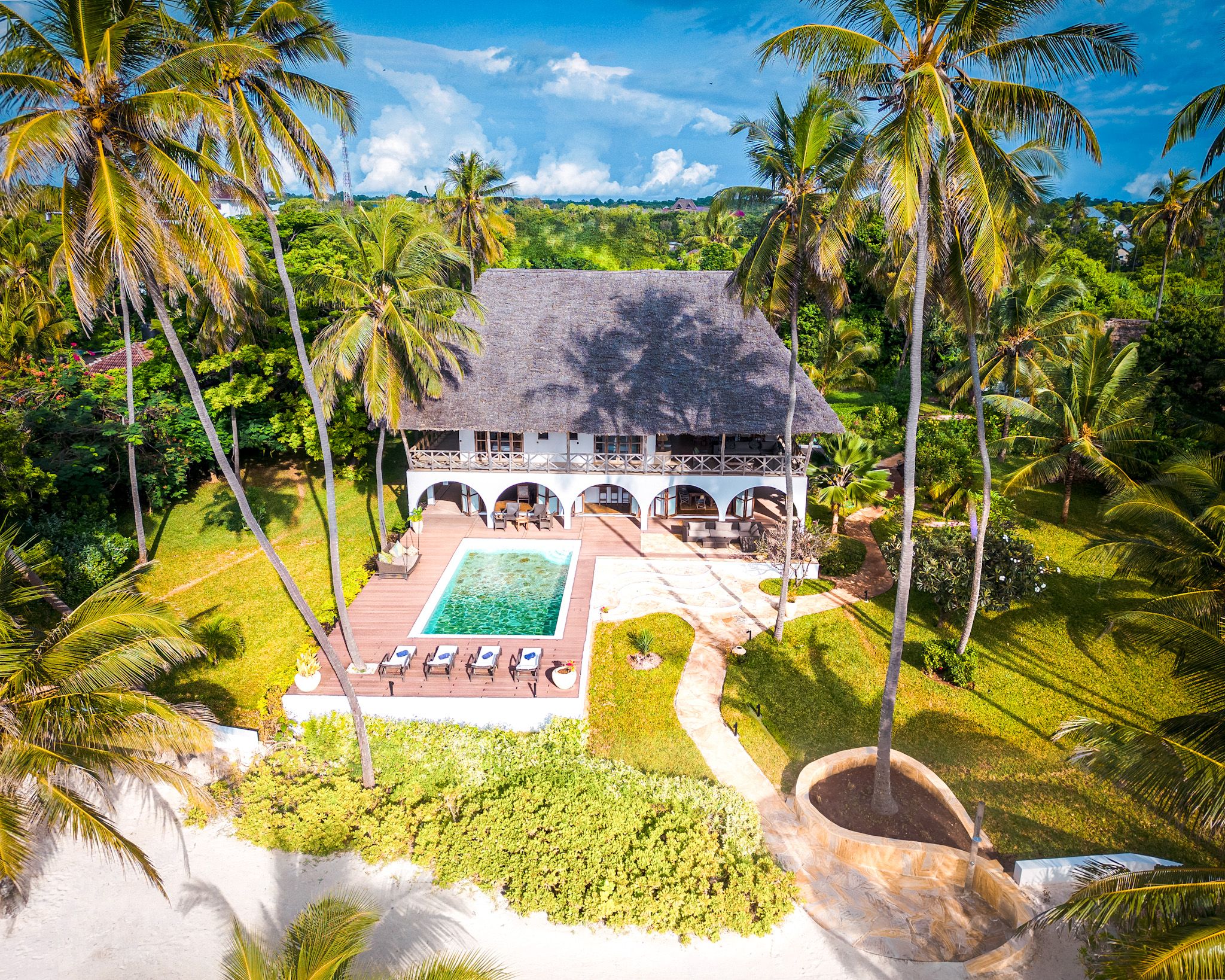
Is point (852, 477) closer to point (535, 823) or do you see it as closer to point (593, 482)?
point (593, 482)

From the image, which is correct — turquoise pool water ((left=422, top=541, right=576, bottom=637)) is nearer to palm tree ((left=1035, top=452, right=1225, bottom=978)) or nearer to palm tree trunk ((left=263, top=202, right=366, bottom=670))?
palm tree trunk ((left=263, top=202, right=366, bottom=670))

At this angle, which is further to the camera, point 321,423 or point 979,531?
point 979,531

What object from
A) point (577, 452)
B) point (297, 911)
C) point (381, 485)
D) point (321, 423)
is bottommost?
point (297, 911)

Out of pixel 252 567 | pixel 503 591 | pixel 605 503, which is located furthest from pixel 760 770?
pixel 252 567

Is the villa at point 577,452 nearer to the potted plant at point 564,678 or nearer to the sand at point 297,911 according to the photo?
the potted plant at point 564,678

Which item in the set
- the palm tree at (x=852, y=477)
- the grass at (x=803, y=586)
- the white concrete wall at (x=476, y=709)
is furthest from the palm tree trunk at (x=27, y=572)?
the palm tree at (x=852, y=477)

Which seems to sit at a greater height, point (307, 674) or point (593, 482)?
point (593, 482)

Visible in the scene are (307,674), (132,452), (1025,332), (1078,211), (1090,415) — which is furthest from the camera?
(1078,211)
